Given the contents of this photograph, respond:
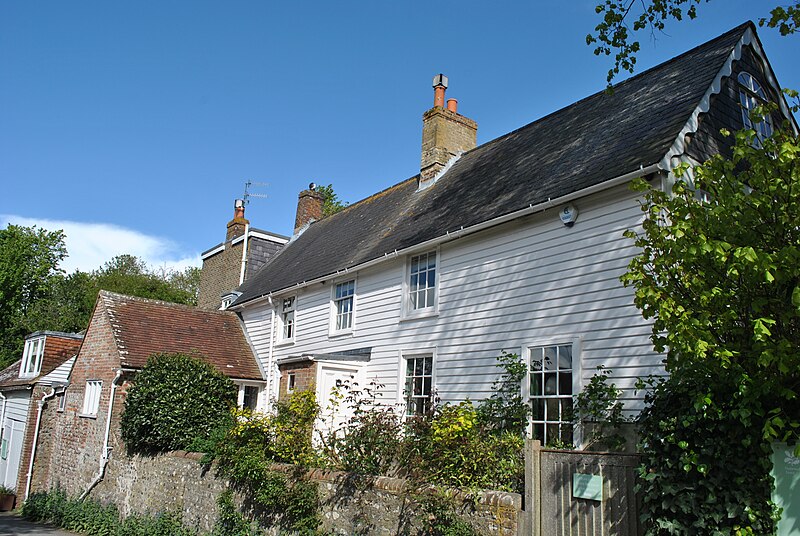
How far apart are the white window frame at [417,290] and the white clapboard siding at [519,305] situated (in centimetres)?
10

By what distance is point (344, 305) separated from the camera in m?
19.5

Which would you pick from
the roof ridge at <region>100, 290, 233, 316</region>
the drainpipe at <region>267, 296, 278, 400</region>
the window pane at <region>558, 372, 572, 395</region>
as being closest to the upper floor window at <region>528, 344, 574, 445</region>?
the window pane at <region>558, 372, 572, 395</region>

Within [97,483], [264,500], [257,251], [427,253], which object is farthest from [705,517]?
[257,251]

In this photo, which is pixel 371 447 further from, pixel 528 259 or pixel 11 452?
pixel 11 452

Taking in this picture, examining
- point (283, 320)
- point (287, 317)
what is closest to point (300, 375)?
point (287, 317)

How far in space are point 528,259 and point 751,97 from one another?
5867mm

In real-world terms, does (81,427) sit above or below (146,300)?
below

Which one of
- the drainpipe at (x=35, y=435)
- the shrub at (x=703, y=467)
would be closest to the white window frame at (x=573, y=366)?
the shrub at (x=703, y=467)

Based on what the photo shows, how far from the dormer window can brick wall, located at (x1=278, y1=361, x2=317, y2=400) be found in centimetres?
1453

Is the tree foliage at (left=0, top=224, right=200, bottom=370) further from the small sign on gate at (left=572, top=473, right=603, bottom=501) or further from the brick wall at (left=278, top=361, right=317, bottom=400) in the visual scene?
the small sign on gate at (left=572, top=473, right=603, bottom=501)

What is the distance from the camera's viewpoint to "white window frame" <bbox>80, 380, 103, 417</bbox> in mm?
20016

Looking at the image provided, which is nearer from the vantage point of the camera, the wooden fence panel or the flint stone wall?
the wooden fence panel

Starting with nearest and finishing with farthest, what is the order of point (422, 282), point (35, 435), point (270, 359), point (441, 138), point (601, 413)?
point (601, 413) → point (422, 282) → point (441, 138) → point (270, 359) → point (35, 435)

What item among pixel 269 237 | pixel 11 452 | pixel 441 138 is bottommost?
pixel 11 452
